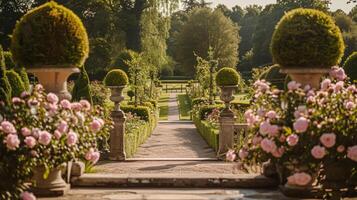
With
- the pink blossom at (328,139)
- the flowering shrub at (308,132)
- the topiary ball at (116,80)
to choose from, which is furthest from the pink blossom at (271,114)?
the topiary ball at (116,80)

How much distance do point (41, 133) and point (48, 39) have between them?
1.97m

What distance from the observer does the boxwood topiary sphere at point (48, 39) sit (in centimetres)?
743

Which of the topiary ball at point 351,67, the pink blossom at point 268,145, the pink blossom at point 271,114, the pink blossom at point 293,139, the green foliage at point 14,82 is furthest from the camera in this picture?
the topiary ball at point 351,67

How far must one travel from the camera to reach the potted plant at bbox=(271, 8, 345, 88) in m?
7.44

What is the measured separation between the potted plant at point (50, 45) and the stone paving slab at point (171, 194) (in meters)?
1.37

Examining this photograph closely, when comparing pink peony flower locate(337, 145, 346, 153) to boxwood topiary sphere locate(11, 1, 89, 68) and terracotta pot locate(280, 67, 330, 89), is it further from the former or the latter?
boxwood topiary sphere locate(11, 1, 89, 68)

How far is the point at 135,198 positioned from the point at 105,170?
454cm

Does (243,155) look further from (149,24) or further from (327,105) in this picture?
(149,24)

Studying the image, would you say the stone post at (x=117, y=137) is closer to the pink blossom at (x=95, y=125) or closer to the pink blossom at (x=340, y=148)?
the pink blossom at (x=95, y=125)

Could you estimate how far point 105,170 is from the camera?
1123 centimetres

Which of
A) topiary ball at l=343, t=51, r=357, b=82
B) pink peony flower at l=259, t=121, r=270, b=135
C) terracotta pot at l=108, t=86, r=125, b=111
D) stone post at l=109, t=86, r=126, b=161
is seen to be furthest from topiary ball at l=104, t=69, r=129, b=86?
pink peony flower at l=259, t=121, r=270, b=135

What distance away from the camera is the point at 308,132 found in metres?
5.78

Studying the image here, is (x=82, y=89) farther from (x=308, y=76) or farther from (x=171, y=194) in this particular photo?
(x=308, y=76)

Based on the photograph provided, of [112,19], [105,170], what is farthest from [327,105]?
[112,19]
